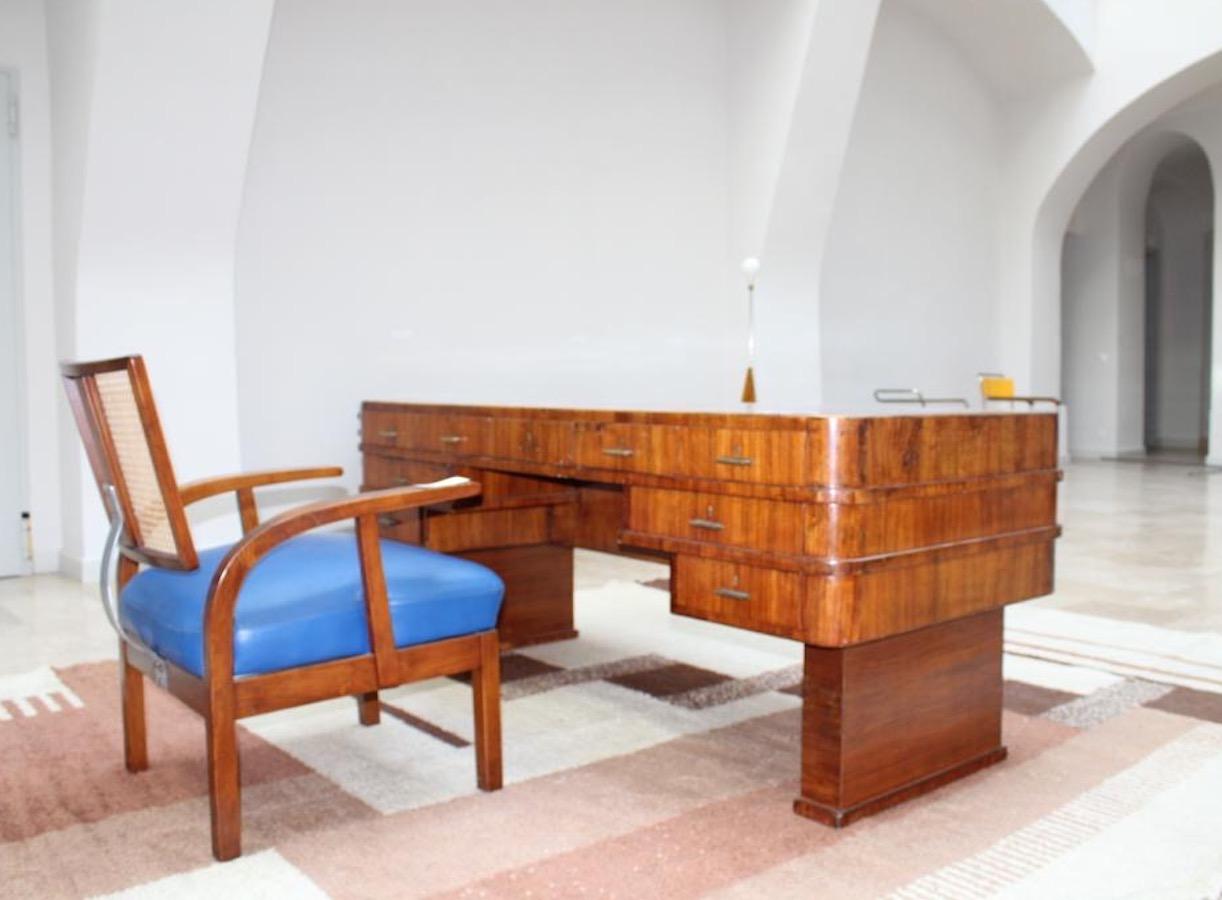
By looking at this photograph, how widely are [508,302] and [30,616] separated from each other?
277cm

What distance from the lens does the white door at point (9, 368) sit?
4.51 meters

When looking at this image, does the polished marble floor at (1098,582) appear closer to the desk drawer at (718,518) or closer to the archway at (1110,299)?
the desk drawer at (718,518)

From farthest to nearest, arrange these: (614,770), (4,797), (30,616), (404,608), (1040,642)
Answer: (30,616) < (1040,642) < (614,770) < (4,797) < (404,608)

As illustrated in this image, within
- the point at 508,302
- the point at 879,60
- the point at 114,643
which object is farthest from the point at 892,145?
the point at 114,643

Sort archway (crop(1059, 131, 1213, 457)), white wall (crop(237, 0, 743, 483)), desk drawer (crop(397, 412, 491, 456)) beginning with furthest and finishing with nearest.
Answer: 1. archway (crop(1059, 131, 1213, 457))
2. white wall (crop(237, 0, 743, 483))
3. desk drawer (crop(397, 412, 491, 456))

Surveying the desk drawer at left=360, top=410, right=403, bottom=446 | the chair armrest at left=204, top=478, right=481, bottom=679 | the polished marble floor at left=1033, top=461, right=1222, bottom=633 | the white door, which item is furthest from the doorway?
the chair armrest at left=204, top=478, right=481, bottom=679

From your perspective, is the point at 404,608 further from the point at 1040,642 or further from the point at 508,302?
the point at 508,302

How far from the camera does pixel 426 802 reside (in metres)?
2.07

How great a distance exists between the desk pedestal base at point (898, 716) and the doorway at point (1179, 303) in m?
12.1

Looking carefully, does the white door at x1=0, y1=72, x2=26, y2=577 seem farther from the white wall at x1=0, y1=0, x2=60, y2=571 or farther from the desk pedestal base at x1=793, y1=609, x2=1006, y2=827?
the desk pedestal base at x1=793, y1=609, x2=1006, y2=827

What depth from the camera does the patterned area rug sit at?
173 cm

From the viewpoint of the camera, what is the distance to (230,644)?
1.76 m

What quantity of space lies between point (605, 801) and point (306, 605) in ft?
2.27

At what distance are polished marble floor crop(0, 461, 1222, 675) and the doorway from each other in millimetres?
7226
